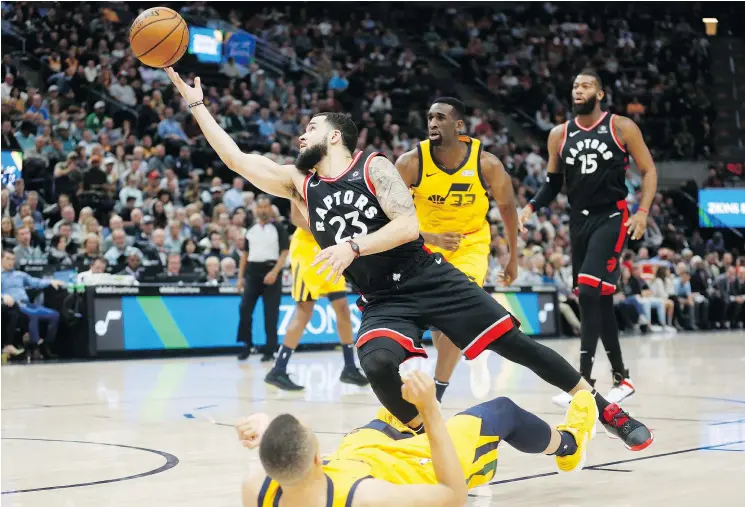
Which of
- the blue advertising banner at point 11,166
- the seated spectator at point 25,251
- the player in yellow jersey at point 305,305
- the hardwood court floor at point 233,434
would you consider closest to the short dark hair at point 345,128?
the hardwood court floor at point 233,434

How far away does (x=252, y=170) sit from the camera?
550 cm

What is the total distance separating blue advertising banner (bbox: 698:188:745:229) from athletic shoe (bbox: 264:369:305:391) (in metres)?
21.3

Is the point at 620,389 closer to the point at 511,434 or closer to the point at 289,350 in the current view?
the point at 289,350

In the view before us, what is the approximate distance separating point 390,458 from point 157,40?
314 cm

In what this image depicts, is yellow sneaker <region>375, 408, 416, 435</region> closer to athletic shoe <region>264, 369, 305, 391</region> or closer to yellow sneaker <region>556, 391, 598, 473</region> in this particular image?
yellow sneaker <region>556, 391, 598, 473</region>

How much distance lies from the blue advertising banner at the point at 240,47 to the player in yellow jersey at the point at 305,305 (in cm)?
1471

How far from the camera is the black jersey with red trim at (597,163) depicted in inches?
320

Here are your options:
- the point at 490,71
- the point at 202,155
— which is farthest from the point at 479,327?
the point at 490,71

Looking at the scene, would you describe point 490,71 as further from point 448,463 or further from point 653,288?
point 448,463

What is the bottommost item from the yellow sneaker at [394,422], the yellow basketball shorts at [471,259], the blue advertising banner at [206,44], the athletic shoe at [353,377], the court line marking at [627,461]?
the athletic shoe at [353,377]

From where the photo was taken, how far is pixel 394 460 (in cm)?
376

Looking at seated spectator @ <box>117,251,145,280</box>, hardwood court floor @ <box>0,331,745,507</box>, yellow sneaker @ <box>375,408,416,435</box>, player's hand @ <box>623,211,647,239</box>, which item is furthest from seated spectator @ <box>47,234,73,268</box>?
yellow sneaker @ <box>375,408,416,435</box>

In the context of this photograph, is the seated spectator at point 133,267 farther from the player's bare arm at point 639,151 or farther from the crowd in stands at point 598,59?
the crowd in stands at point 598,59

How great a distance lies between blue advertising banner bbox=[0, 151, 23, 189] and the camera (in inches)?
649
